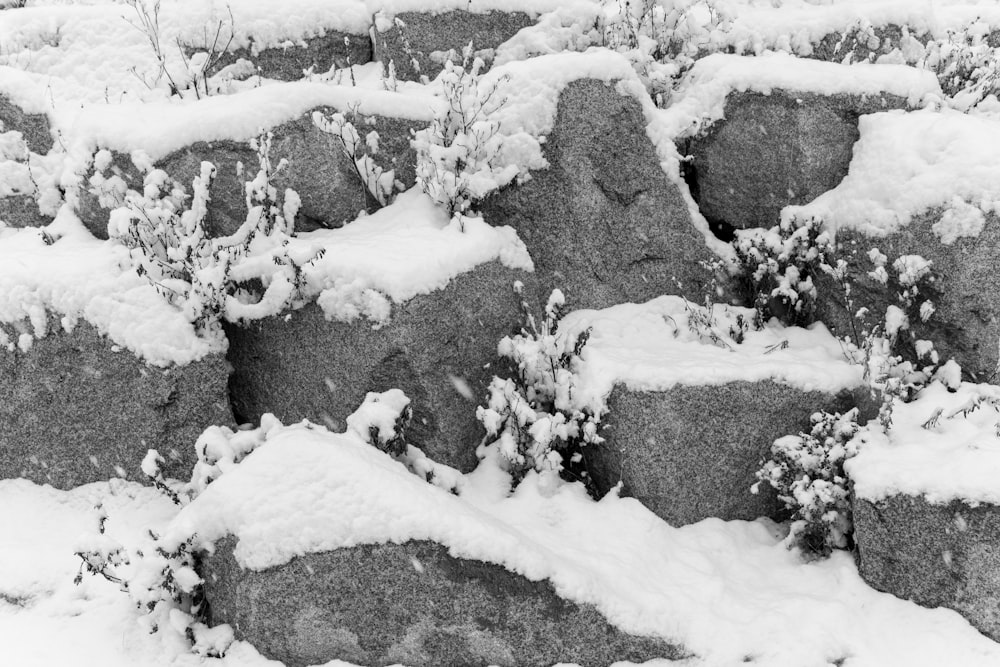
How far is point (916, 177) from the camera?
5.38 meters

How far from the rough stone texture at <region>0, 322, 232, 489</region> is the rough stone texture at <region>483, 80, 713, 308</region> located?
8.92 feet

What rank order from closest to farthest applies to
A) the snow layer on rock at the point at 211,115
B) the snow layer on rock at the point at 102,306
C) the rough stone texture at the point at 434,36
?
the snow layer on rock at the point at 102,306 → the snow layer on rock at the point at 211,115 → the rough stone texture at the point at 434,36

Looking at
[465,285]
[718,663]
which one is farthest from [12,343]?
[718,663]

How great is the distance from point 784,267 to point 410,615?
4141 millimetres

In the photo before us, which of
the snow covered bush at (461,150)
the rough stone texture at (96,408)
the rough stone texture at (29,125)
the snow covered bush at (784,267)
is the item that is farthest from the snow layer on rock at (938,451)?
the rough stone texture at (29,125)

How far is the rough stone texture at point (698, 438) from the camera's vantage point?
484 centimetres

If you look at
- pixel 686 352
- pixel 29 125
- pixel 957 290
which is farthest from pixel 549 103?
pixel 29 125

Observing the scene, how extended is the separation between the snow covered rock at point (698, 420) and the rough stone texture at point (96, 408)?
8.86ft

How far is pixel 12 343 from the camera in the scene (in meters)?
4.95

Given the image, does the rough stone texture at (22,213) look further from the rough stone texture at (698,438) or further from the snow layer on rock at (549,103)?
the rough stone texture at (698,438)

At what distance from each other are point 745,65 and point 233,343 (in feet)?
16.4

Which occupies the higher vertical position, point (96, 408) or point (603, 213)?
point (603, 213)

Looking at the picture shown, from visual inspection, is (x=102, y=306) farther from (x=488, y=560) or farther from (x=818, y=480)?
(x=818, y=480)

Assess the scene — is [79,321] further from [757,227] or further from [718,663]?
[757,227]
